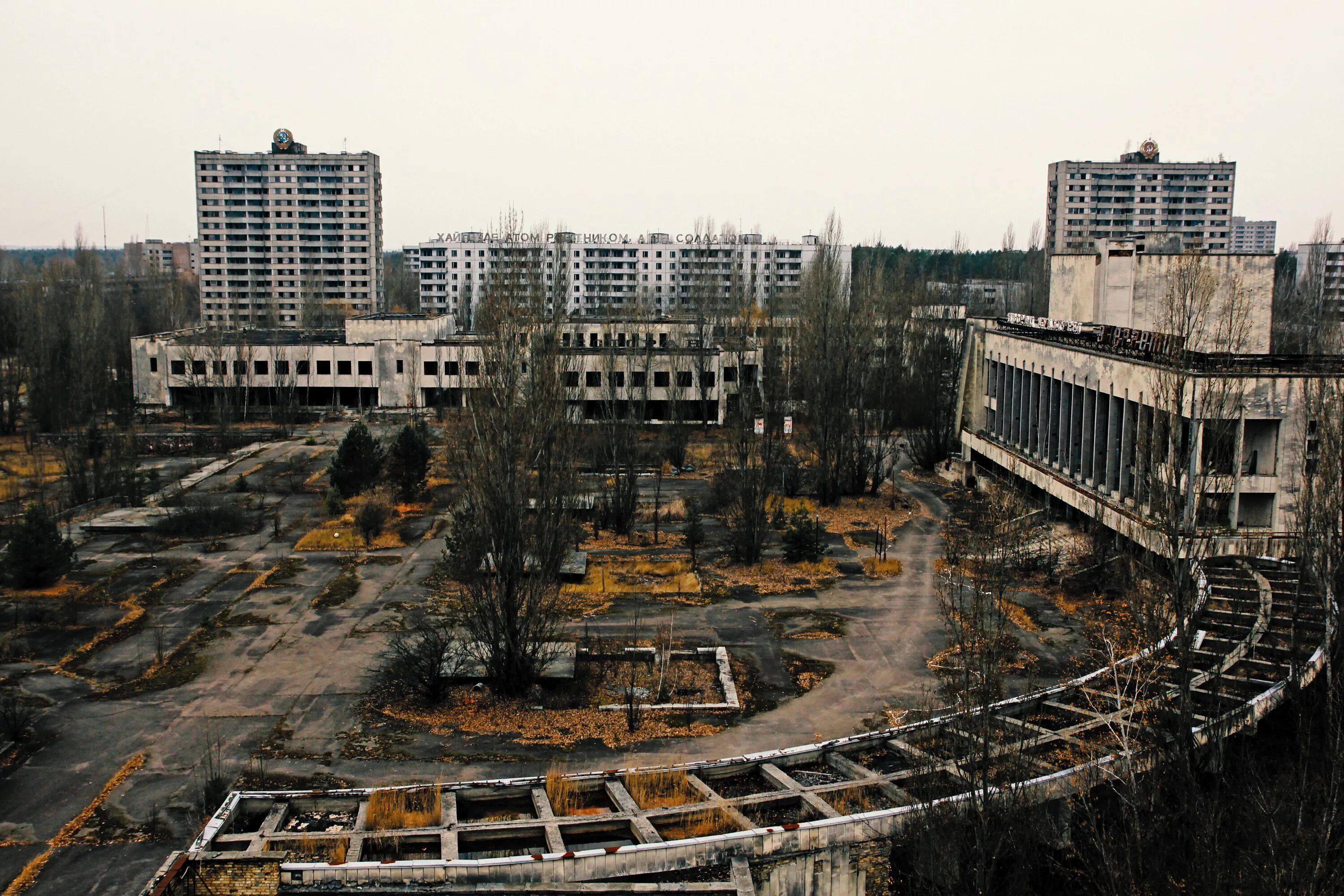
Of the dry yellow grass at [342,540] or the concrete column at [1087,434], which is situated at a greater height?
the concrete column at [1087,434]

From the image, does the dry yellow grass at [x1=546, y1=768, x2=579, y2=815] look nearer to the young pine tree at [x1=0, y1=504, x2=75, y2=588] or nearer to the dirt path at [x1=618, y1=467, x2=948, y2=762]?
the dirt path at [x1=618, y1=467, x2=948, y2=762]

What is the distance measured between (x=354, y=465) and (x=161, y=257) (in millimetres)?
138585

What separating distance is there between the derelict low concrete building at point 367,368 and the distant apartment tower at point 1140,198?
62.6 metres

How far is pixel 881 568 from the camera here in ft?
92.5

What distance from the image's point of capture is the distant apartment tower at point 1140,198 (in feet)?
349

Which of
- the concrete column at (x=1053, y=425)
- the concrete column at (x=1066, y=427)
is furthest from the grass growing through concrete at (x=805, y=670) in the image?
the concrete column at (x=1053, y=425)

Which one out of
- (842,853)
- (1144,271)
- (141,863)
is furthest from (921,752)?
(1144,271)

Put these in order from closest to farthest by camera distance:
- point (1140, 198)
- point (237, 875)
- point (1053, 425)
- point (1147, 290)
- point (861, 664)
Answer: point (237, 875)
point (861, 664)
point (1053, 425)
point (1147, 290)
point (1140, 198)

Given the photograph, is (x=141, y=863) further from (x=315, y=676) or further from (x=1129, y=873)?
(x=1129, y=873)

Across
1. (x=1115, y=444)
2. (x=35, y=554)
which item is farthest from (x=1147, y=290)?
(x=35, y=554)

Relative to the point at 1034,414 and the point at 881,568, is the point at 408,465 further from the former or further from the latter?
the point at 1034,414

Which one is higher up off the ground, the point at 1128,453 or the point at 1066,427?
the point at 1066,427

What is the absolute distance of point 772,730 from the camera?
17969 mm

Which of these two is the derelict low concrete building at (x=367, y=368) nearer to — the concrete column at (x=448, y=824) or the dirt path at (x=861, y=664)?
the dirt path at (x=861, y=664)
